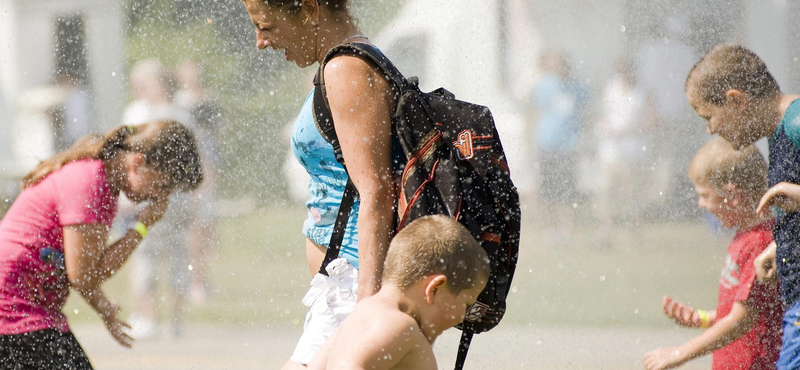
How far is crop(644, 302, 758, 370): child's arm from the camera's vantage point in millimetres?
3143

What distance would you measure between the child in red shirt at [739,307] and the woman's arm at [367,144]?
145cm

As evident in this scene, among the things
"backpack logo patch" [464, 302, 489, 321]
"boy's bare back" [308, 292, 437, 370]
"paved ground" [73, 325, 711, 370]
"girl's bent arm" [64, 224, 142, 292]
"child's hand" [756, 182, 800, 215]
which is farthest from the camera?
"paved ground" [73, 325, 711, 370]

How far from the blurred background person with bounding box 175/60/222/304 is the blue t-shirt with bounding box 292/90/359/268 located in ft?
14.3

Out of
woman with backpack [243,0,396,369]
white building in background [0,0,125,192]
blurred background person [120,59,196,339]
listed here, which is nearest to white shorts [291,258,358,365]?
woman with backpack [243,0,396,369]

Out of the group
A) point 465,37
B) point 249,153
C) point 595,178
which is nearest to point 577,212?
point 595,178

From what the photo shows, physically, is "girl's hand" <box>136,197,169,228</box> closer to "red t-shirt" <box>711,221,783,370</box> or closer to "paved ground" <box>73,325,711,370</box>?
"paved ground" <box>73,325,711,370</box>

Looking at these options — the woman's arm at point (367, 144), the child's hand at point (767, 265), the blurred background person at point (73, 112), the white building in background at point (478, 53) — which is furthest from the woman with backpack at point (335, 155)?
the blurred background person at point (73, 112)

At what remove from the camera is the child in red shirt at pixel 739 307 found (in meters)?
3.16

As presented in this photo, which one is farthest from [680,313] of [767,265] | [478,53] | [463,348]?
[478,53]

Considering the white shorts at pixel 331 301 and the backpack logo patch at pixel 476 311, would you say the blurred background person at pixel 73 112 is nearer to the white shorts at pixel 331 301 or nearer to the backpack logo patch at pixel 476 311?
the white shorts at pixel 331 301

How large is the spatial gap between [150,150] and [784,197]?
226 centimetres

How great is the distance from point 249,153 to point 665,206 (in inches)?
156

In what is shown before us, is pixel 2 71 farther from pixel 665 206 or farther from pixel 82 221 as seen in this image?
pixel 82 221

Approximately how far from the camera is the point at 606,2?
8.34 metres
